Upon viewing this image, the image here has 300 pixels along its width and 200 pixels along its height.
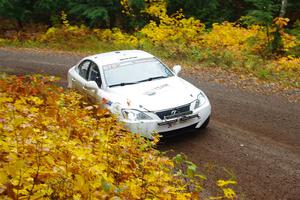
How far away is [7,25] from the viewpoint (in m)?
28.9

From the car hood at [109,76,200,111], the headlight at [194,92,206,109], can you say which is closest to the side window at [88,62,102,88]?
the car hood at [109,76,200,111]

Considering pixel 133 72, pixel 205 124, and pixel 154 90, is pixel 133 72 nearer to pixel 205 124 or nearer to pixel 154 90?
pixel 154 90

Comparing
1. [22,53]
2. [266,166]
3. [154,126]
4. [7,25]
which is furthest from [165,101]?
[7,25]

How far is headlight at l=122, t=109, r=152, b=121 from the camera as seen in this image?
8.41 metres

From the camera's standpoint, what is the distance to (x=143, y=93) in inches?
353

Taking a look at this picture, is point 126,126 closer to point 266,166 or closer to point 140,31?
point 266,166

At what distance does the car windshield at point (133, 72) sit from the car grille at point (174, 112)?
4.95 ft

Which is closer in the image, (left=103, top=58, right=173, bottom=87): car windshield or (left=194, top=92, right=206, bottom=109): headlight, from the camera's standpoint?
(left=194, top=92, right=206, bottom=109): headlight

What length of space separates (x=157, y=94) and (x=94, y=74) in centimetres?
223

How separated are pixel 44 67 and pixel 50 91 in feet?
28.8

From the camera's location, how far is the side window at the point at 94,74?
9997mm

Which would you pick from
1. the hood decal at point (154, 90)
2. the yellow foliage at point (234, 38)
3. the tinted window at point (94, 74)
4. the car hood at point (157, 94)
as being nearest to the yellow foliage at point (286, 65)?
the yellow foliage at point (234, 38)

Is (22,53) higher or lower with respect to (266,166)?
lower

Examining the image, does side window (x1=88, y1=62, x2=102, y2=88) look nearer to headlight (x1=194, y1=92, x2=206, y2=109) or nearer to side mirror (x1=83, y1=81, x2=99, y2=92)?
side mirror (x1=83, y1=81, x2=99, y2=92)
